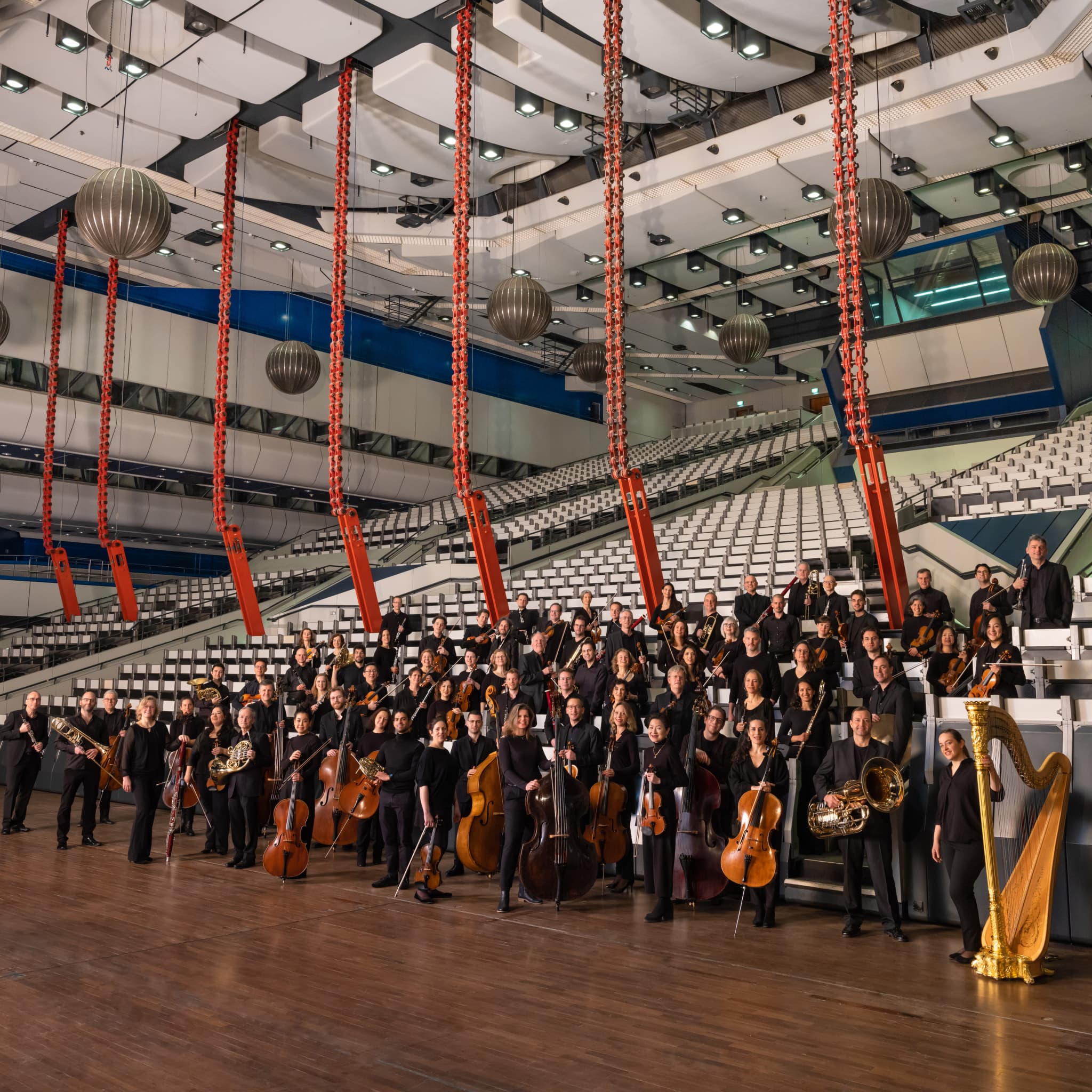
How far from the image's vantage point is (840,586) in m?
11.5

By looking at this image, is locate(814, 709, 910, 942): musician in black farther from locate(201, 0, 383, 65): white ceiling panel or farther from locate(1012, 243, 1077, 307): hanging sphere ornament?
locate(201, 0, 383, 65): white ceiling panel

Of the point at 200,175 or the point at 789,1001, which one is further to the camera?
the point at 200,175

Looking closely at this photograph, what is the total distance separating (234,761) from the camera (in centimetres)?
898

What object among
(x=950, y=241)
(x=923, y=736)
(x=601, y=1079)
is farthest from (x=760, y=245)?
(x=601, y=1079)

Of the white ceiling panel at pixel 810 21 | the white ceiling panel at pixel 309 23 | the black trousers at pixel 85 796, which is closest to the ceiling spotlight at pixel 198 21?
the white ceiling panel at pixel 309 23

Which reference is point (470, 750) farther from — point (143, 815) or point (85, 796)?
point (85, 796)

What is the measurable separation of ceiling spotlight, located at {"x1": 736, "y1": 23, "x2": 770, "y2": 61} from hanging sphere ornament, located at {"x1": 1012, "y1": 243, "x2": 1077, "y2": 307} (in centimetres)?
475

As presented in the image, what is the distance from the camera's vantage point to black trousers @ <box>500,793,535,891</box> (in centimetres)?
728

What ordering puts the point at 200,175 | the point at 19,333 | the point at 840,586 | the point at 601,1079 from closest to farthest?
the point at 601,1079, the point at 840,586, the point at 200,175, the point at 19,333

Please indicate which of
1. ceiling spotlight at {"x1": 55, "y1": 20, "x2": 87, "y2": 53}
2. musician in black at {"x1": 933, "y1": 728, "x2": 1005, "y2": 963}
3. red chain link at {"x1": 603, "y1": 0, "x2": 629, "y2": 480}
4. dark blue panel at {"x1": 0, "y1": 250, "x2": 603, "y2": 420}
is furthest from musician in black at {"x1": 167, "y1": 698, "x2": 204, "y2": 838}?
dark blue panel at {"x1": 0, "y1": 250, "x2": 603, "y2": 420}

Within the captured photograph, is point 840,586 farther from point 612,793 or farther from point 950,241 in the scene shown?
point 950,241

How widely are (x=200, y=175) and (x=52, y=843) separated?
11594 mm

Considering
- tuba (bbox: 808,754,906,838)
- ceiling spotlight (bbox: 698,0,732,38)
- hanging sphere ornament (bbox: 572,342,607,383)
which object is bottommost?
tuba (bbox: 808,754,906,838)

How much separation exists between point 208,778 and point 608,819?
13.2 feet
